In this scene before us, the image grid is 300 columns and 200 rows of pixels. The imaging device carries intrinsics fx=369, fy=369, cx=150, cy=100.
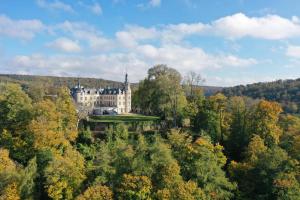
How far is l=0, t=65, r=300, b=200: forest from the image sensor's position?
1444 inches

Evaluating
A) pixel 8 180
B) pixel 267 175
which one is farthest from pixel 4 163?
pixel 267 175

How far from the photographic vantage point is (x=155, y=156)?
38.7 meters

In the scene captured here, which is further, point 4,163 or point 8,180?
point 4,163

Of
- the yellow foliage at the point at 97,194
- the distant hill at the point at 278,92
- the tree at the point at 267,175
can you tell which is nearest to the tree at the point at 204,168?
the tree at the point at 267,175

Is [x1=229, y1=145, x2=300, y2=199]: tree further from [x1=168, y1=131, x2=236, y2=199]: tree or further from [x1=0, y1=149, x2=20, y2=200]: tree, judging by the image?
[x1=0, y1=149, x2=20, y2=200]: tree

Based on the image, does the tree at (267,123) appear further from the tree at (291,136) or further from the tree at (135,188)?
the tree at (135,188)

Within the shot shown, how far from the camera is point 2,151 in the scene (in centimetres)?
3997

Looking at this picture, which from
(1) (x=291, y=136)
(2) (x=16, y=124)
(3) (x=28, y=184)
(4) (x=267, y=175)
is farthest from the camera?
(1) (x=291, y=136)

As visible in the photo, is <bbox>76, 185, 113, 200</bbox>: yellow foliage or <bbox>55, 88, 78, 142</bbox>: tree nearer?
<bbox>76, 185, 113, 200</bbox>: yellow foliage

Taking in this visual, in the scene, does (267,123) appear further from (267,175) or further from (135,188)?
(135,188)

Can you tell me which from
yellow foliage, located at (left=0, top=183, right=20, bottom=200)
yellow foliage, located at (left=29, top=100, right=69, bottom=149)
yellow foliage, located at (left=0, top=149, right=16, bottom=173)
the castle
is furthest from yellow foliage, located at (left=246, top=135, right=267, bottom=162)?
the castle

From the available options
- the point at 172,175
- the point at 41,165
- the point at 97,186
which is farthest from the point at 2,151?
the point at 172,175

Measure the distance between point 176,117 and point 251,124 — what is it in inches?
527

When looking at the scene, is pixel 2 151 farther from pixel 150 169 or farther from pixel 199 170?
pixel 199 170
